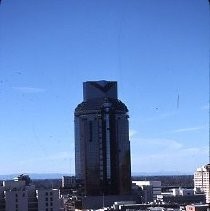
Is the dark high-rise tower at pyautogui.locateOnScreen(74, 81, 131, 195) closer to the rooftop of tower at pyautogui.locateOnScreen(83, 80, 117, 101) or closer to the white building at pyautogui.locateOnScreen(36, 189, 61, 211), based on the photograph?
the rooftop of tower at pyautogui.locateOnScreen(83, 80, 117, 101)

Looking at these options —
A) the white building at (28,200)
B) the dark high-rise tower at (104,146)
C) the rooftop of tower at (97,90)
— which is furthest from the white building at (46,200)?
the rooftop of tower at (97,90)

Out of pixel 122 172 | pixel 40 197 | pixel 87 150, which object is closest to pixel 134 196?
pixel 122 172

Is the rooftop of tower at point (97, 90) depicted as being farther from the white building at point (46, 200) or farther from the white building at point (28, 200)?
the white building at point (46, 200)

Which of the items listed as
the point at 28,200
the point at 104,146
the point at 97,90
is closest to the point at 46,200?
the point at 28,200

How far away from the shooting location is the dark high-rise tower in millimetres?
37094

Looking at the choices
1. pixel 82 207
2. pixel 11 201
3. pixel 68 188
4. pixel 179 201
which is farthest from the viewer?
pixel 68 188

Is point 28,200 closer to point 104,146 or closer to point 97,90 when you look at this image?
point 104,146

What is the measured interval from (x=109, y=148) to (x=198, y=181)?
1541cm

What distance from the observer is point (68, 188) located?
145 ft

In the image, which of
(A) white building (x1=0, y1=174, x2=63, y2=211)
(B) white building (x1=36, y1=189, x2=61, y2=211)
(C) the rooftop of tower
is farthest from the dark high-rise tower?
(B) white building (x1=36, y1=189, x2=61, y2=211)

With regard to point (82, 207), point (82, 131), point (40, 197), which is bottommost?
point (82, 207)

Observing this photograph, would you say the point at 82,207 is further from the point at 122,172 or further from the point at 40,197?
the point at 40,197

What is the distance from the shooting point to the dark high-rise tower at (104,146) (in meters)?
37.1

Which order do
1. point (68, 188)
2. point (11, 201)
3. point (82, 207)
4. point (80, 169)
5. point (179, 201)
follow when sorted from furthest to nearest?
point (68, 188) < point (80, 169) < point (179, 201) < point (82, 207) < point (11, 201)
